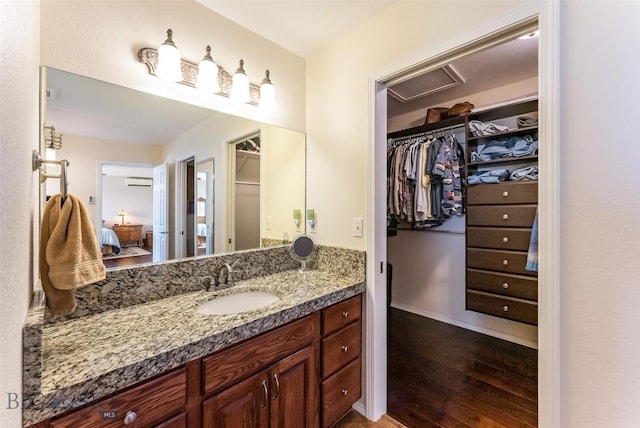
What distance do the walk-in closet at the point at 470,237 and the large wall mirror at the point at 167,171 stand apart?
3.75ft

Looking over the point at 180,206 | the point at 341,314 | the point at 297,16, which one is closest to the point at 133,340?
the point at 180,206

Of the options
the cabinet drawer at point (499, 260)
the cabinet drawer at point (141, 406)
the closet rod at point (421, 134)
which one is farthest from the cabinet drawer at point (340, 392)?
the closet rod at point (421, 134)

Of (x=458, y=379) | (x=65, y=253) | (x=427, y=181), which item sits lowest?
(x=458, y=379)

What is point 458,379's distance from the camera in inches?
77.9

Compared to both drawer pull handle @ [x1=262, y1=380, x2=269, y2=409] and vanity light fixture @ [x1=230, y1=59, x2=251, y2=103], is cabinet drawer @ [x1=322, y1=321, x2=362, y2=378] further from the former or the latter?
vanity light fixture @ [x1=230, y1=59, x2=251, y2=103]

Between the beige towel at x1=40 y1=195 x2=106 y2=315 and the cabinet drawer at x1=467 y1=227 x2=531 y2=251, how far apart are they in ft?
8.34

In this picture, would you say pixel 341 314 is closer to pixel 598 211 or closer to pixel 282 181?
pixel 282 181

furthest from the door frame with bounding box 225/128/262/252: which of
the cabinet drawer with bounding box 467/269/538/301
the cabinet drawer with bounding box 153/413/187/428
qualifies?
the cabinet drawer with bounding box 467/269/538/301

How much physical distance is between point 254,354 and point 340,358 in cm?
60

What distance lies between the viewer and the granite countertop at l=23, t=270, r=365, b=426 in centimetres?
69

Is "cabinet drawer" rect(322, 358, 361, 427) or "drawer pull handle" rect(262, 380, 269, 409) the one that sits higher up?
"drawer pull handle" rect(262, 380, 269, 409)

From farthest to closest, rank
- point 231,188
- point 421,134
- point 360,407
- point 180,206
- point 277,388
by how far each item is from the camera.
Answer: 1. point 421,134
2. point 231,188
3. point 360,407
4. point 180,206
5. point 277,388

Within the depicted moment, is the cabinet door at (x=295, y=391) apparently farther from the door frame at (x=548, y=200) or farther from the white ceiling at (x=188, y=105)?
the white ceiling at (x=188, y=105)

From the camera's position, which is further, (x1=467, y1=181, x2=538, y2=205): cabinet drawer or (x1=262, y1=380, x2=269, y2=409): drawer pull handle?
(x1=467, y1=181, x2=538, y2=205): cabinet drawer
